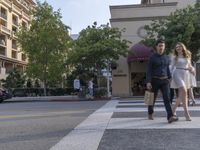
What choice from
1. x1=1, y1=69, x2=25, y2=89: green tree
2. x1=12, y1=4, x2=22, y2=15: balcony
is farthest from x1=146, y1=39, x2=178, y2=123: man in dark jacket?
x1=12, y1=4, x2=22, y2=15: balcony

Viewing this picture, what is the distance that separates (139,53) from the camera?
30.3 metres

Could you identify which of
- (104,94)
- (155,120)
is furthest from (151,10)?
(155,120)

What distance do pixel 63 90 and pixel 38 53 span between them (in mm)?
4521

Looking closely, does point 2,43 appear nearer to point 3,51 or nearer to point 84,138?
point 3,51

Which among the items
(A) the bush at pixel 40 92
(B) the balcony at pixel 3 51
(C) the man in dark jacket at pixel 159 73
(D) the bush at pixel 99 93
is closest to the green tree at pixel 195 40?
(D) the bush at pixel 99 93

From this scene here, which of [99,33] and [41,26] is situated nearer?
[99,33]

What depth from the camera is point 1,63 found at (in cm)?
6200

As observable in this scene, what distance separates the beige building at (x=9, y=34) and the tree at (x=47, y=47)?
2541 cm

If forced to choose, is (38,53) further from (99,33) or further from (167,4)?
(167,4)

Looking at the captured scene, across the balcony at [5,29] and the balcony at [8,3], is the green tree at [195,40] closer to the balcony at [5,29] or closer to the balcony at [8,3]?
the balcony at [5,29]

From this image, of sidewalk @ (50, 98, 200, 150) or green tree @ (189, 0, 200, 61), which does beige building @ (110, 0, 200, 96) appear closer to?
green tree @ (189, 0, 200, 61)

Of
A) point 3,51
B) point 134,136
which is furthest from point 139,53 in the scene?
point 3,51

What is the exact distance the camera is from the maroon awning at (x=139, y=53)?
98.7ft

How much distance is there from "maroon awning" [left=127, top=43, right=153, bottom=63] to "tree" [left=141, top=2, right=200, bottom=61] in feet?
4.28
